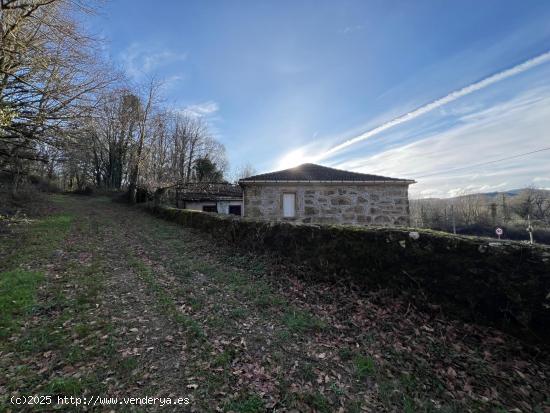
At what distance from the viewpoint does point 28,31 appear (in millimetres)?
5973

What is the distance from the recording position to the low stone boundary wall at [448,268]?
10.3 ft

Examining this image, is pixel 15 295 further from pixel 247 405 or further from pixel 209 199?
pixel 209 199

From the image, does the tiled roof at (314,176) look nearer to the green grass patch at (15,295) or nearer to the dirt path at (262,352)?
the dirt path at (262,352)

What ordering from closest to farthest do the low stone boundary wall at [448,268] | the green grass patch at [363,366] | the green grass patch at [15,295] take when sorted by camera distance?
the green grass patch at [363,366], the low stone boundary wall at [448,268], the green grass patch at [15,295]

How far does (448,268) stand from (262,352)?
9.66 ft

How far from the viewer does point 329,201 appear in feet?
43.3

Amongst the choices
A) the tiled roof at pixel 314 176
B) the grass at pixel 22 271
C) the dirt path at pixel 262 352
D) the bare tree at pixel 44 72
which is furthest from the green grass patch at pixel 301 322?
the tiled roof at pixel 314 176

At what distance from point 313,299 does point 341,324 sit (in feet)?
2.77

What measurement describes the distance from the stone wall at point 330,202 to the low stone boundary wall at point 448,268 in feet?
23.7

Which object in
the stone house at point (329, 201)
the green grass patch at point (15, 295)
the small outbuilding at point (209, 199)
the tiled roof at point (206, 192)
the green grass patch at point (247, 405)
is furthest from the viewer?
the tiled roof at point (206, 192)

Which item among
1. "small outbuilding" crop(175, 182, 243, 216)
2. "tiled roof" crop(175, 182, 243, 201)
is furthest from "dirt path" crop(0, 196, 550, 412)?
"tiled roof" crop(175, 182, 243, 201)

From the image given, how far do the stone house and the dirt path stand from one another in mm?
8087

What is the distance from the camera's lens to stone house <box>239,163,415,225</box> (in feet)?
43.1

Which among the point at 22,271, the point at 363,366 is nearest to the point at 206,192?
the point at 22,271
